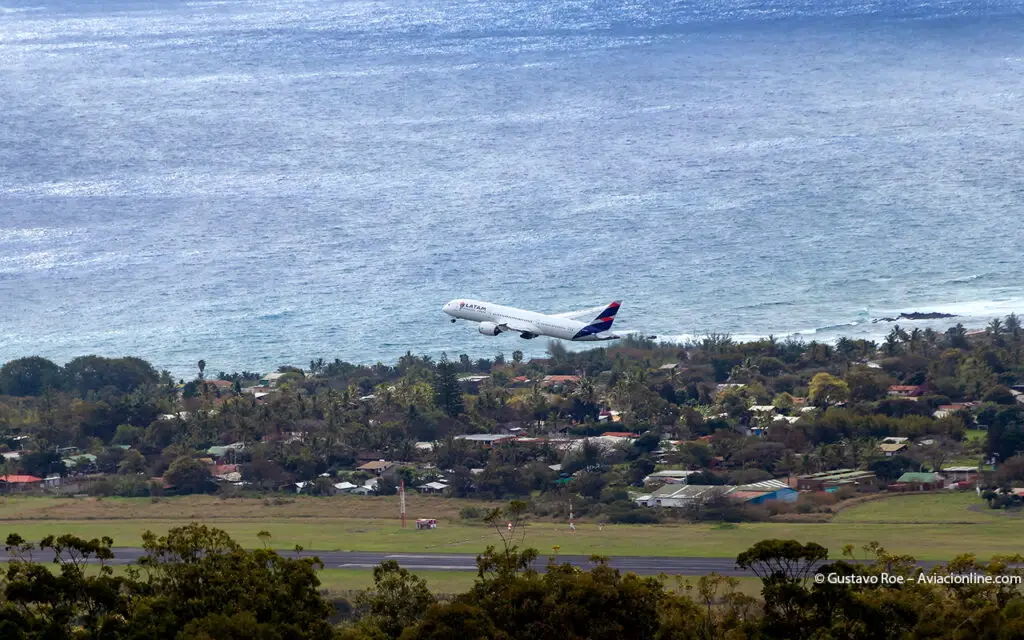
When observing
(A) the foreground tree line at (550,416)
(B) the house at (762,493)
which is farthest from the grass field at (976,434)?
(B) the house at (762,493)

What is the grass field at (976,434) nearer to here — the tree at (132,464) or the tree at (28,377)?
the tree at (132,464)

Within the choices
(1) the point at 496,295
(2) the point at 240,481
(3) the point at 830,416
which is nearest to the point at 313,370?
(1) the point at 496,295

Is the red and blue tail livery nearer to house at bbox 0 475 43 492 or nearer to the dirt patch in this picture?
the dirt patch

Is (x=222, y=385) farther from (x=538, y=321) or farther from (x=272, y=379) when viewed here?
(x=538, y=321)

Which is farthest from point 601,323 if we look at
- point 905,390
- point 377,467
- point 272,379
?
point 272,379

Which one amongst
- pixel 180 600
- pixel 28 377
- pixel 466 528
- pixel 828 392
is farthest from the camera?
pixel 28 377

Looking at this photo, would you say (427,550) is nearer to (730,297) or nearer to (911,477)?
(911,477)

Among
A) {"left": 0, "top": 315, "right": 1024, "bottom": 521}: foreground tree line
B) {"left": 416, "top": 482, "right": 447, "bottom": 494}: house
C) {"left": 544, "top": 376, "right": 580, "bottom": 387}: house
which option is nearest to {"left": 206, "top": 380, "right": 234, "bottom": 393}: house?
{"left": 0, "top": 315, "right": 1024, "bottom": 521}: foreground tree line
